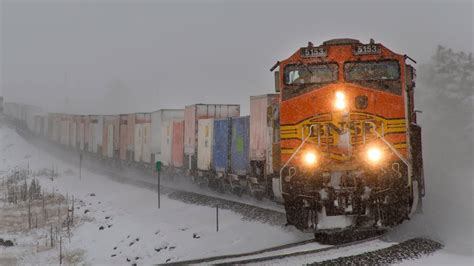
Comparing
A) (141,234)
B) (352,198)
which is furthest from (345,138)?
(141,234)

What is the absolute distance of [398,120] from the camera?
10.4 m

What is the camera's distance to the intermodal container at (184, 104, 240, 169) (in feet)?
81.5

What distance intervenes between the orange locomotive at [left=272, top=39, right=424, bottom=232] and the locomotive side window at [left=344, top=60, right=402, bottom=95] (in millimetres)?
23

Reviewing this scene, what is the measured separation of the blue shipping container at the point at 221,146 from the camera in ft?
70.9

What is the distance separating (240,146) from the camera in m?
20.5

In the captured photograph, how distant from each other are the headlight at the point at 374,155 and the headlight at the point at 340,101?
121 centimetres

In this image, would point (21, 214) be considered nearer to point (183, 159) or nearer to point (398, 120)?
point (183, 159)

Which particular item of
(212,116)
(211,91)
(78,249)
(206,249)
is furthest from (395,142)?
(211,91)

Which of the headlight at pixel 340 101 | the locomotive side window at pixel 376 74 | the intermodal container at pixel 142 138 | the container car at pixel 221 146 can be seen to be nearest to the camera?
the headlight at pixel 340 101

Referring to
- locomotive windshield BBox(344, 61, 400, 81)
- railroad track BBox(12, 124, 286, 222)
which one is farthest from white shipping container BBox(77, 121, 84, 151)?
locomotive windshield BBox(344, 61, 400, 81)

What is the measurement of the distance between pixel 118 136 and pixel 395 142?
2913 cm

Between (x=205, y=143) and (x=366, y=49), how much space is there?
14.0m

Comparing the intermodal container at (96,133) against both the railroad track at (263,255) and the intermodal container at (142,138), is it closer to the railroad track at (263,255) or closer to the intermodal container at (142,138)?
the intermodal container at (142,138)

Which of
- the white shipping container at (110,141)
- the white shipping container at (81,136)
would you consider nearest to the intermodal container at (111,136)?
the white shipping container at (110,141)
